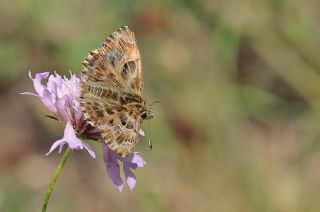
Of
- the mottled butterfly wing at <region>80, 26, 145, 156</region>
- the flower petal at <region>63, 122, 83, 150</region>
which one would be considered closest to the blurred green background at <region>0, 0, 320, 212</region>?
the mottled butterfly wing at <region>80, 26, 145, 156</region>

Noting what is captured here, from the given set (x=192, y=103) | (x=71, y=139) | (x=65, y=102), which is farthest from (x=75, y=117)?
(x=192, y=103)

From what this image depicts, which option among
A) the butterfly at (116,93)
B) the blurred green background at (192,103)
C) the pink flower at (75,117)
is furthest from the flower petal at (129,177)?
the blurred green background at (192,103)

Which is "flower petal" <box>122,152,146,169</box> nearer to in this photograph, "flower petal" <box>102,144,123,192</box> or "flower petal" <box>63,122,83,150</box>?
"flower petal" <box>102,144,123,192</box>

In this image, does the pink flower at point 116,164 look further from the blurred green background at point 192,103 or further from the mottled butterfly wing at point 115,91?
the blurred green background at point 192,103

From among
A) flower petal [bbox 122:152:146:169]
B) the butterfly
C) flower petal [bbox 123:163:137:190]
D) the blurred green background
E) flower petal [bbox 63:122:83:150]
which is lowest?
the blurred green background

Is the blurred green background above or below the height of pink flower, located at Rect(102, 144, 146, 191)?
below

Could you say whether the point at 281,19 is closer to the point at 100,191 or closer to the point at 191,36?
the point at 191,36
